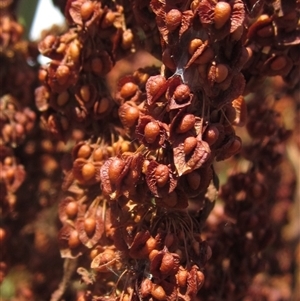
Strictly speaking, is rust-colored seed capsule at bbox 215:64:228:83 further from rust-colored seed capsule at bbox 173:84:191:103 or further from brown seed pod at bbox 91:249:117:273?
brown seed pod at bbox 91:249:117:273

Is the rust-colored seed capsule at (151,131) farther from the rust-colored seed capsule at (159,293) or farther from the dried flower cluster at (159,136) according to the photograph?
the rust-colored seed capsule at (159,293)

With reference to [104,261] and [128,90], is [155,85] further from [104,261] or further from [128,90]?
[104,261]

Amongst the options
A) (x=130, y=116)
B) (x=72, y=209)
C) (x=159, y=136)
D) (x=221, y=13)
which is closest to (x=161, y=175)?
(x=159, y=136)

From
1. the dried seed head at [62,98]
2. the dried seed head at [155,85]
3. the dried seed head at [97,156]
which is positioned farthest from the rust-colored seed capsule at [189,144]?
the dried seed head at [62,98]

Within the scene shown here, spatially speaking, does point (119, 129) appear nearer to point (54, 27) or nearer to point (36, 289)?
point (54, 27)

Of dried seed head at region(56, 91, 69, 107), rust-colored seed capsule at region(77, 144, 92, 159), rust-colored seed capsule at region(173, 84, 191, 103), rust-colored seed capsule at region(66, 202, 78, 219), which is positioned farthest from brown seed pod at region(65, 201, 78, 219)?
rust-colored seed capsule at region(173, 84, 191, 103)
